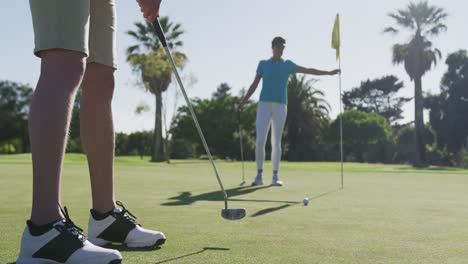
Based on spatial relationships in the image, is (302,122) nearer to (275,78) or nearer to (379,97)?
(379,97)

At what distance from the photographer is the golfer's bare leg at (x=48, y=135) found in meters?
2.16

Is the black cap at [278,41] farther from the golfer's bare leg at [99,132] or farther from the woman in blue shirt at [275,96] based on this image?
the golfer's bare leg at [99,132]

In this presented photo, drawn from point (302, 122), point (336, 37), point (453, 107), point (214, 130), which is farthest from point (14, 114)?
point (336, 37)

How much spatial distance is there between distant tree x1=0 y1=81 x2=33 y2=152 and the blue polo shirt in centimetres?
5757

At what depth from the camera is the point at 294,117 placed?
6088 cm

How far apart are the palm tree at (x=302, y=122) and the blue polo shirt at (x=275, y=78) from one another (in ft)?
170

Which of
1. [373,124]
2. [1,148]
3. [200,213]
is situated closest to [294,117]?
[373,124]

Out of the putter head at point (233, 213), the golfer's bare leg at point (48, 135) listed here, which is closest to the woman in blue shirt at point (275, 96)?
the putter head at point (233, 213)

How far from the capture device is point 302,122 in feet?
199

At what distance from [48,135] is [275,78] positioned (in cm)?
637

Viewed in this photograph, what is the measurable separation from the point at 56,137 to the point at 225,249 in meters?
0.93

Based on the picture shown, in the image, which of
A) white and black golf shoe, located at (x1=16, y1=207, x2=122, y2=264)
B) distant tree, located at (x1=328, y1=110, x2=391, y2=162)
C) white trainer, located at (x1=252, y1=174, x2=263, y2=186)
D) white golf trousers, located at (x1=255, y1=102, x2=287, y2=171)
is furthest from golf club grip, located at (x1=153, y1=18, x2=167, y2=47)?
distant tree, located at (x1=328, y1=110, x2=391, y2=162)

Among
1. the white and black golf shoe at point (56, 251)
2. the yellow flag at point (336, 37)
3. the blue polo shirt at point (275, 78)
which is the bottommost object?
the white and black golf shoe at point (56, 251)

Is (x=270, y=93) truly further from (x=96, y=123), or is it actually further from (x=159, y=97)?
Answer: (x=159, y=97)
